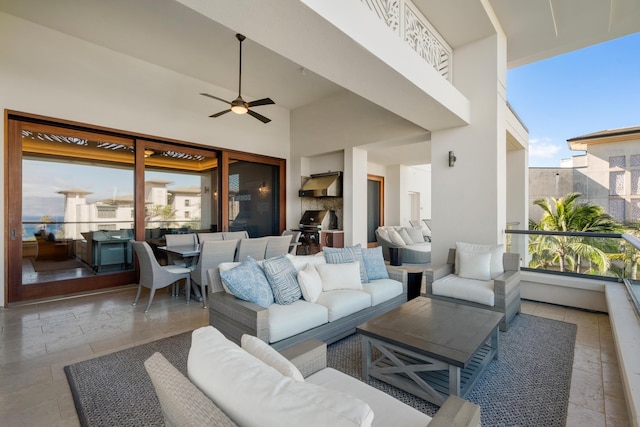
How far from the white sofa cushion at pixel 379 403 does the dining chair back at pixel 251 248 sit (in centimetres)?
288

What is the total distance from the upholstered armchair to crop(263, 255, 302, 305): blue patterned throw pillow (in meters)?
1.78

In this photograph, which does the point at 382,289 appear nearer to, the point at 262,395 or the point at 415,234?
the point at 262,395

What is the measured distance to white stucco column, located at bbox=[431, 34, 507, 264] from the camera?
4.25 meters

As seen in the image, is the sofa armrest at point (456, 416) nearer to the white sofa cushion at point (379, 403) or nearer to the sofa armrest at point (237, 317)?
the white sofa cushion at point (379, 403)

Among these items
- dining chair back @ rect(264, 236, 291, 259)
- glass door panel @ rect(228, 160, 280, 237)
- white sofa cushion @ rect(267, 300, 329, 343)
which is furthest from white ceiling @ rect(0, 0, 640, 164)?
white sofa cushion @ rect(267, 300, 329, 343)

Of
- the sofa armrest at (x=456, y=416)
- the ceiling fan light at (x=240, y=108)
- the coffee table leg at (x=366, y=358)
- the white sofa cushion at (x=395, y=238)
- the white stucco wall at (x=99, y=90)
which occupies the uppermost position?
the white stucco wall at (x=99, y=90)

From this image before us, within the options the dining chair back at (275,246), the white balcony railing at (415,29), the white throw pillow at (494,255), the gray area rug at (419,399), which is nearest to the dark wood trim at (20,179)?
the dining chair back at (275,246)

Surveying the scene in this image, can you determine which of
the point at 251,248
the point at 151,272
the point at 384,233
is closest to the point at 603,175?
the point at 384,233

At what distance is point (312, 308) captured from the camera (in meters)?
2.61

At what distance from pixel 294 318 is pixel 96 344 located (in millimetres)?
2047

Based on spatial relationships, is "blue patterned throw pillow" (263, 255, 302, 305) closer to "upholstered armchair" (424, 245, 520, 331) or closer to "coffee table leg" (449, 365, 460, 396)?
"coffee table leg" (449, 365, 460, 396)

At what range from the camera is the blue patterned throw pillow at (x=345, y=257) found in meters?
3.37

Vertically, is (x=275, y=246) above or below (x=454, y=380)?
above

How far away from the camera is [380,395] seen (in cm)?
140
